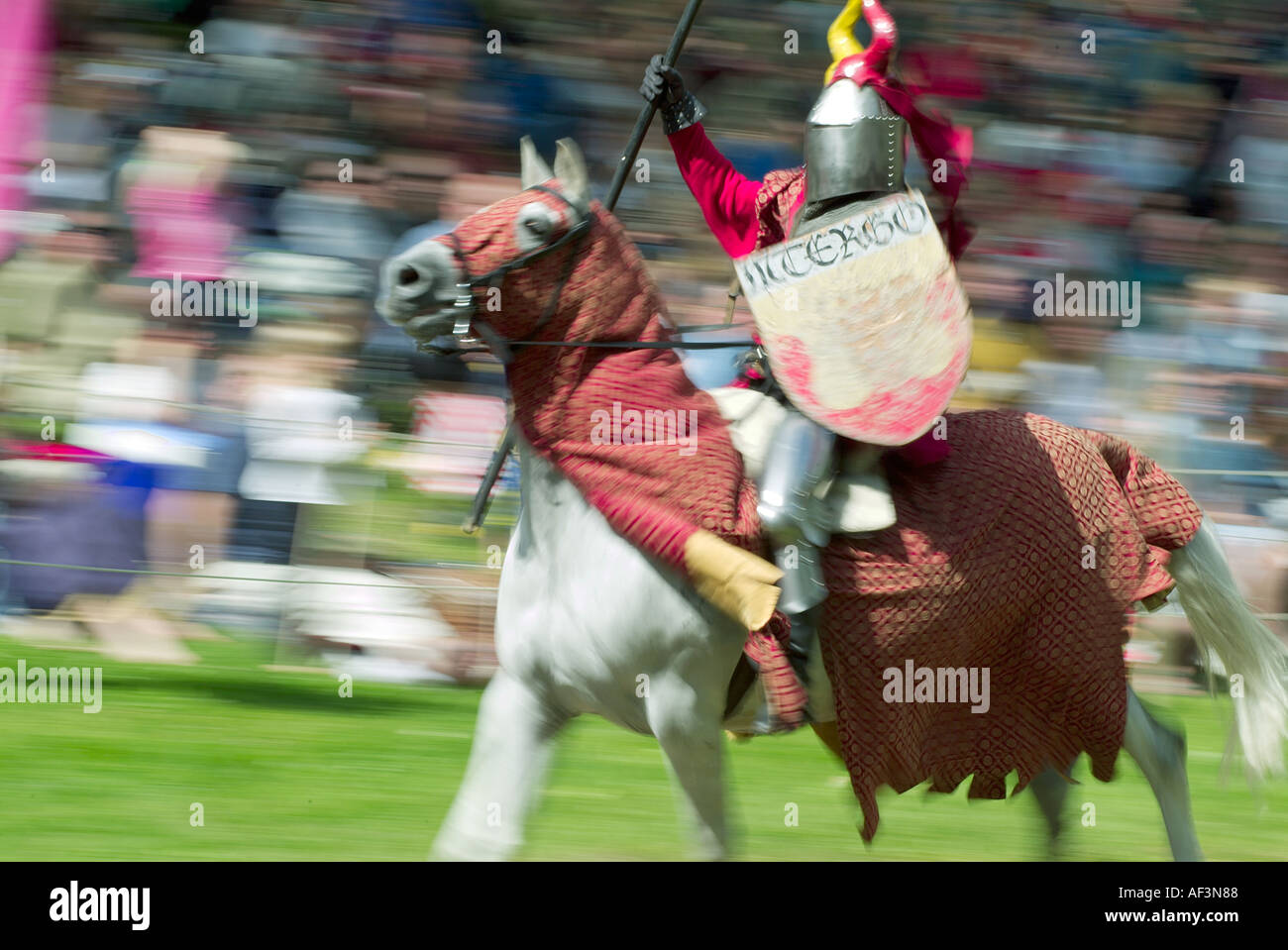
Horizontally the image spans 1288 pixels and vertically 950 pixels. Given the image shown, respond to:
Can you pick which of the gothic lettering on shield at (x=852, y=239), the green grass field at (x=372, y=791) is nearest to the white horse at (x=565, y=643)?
the green grass field at (x=372, y=791)

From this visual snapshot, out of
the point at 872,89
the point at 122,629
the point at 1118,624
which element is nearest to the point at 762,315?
the point at 872,89

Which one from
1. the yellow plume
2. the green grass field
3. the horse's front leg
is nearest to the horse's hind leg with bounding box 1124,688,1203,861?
the green grass field

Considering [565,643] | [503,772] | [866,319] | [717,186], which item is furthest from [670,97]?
[503,772]

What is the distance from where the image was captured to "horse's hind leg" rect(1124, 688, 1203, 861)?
4.50 metres

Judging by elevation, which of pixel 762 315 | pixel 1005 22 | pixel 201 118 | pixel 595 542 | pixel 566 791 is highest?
pixel 1005 22

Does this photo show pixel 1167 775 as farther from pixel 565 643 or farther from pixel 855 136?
pixel 855 136

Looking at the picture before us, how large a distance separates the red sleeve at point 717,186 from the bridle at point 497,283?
0.40 meters

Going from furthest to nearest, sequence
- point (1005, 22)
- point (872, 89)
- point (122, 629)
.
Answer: point (1005, 22) → point (122, 629) → point (872, 89)

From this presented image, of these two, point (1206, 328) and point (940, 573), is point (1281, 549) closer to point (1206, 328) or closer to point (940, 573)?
point (1206, 328)

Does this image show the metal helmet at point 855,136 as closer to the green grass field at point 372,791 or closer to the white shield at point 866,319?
the white shield at point 866,319

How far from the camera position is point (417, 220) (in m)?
6.79

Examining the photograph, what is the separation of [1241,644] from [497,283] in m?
2.24

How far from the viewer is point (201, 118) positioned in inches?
A: 267

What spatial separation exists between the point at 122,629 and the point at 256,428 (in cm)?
83
